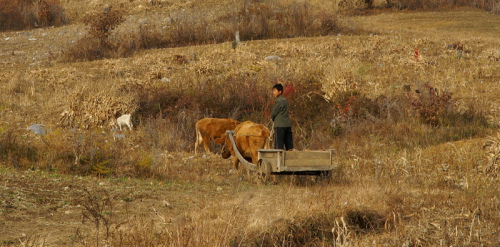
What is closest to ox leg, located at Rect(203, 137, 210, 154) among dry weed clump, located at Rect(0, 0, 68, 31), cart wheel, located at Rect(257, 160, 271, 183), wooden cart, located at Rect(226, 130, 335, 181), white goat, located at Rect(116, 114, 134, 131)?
white goat, located at Rect(116, 114, 134, 131)

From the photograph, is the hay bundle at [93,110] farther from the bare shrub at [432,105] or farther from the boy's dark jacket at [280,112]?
the bare shrub at [432,105]

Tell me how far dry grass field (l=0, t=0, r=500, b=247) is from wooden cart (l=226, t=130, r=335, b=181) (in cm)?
36

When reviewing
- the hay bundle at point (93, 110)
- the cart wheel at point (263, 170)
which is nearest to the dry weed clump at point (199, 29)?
the hay bundle at point (93, 110)

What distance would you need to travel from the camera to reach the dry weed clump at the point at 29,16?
36.3 m

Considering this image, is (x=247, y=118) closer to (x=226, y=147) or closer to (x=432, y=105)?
(x=226, y=147)

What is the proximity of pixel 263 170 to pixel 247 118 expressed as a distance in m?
8.75

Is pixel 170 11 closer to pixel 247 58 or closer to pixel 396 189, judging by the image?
pixel 247 58

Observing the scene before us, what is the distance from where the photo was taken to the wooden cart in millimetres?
10094

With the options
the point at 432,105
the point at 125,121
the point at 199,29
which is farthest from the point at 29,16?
the point at 432,105

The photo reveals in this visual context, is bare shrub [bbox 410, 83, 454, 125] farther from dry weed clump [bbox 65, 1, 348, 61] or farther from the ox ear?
dry weed clump [bbox 65, 1, 348, 61]

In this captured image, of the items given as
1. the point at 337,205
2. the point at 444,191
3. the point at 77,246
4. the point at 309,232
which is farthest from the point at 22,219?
the point at 444,191

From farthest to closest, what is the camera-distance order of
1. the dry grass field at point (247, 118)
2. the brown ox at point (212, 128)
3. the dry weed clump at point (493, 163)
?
1. the brown ox at point (212, 128)
2. the dry weed clump at point (493, 163)
3. the dry grass field at point (247, 118)

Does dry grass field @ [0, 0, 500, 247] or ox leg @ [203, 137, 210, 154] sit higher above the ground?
dry grass field @ [0, 0, 500, 247]

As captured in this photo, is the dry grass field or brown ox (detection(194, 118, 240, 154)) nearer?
the dry grass field
